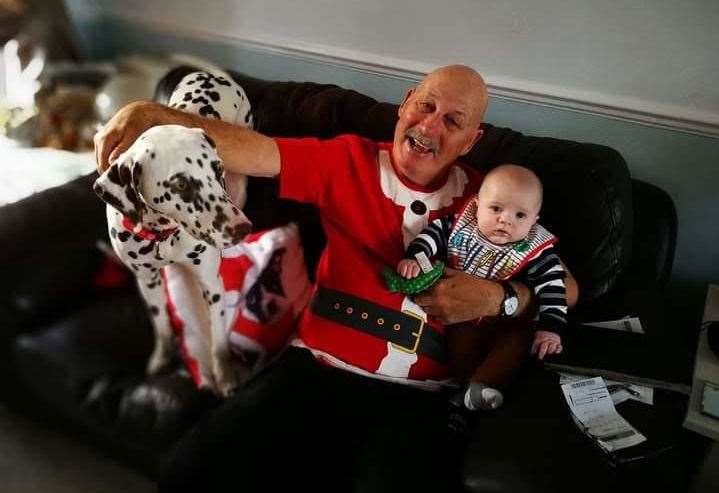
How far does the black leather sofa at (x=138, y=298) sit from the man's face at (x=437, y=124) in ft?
0.82

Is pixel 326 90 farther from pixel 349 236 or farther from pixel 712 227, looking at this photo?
pixel 712 227

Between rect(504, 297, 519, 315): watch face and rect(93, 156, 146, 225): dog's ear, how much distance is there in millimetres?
796

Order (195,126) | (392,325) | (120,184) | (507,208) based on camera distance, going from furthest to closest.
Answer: (392,325)
(507,208)
(195,126)
(120,184)

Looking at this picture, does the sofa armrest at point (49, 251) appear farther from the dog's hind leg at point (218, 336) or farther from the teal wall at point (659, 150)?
the teal wall at point (659, 150)

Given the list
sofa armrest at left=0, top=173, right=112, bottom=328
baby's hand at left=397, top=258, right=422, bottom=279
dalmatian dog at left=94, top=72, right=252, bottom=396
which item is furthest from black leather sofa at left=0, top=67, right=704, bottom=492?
baby's hand at left=397, top=258, right=422, bottom=279

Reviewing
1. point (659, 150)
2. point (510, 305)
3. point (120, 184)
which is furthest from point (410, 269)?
point (659, 150)

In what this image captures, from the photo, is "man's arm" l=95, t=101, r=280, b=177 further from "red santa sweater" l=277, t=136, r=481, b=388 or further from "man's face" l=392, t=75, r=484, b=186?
"man's face" l=392, t=75, r=484, b=186

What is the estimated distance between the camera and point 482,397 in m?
1.15

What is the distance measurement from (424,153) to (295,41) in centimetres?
102

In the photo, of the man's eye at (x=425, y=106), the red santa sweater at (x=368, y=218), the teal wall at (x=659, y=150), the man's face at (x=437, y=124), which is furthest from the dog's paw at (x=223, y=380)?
the teal wall at (x=659, y=150)

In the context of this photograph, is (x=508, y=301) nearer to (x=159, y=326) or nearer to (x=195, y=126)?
(x=195, y=126)

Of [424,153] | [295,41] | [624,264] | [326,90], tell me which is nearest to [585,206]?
[624,264]

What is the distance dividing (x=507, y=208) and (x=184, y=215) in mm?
653

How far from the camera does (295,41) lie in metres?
1.98
